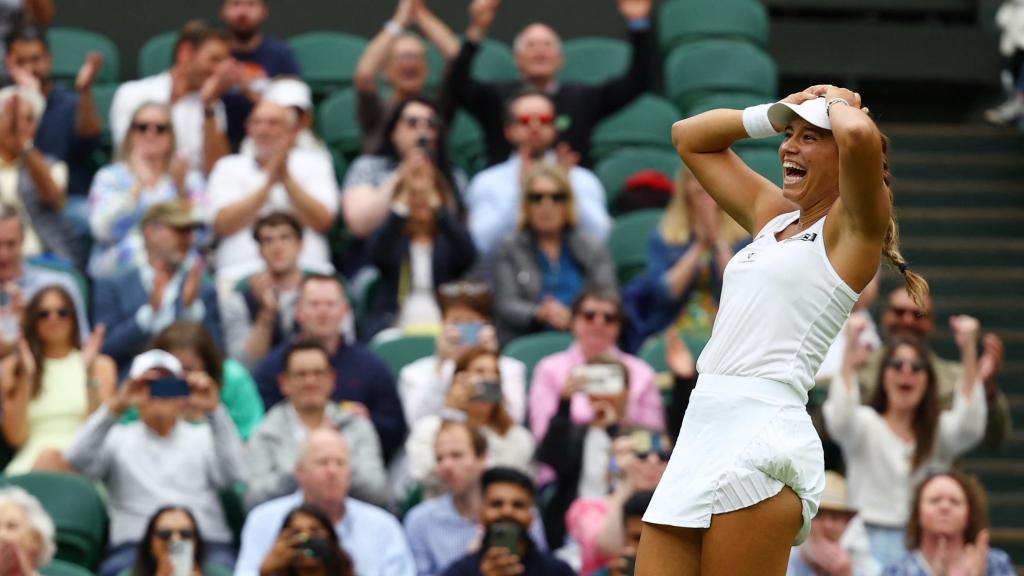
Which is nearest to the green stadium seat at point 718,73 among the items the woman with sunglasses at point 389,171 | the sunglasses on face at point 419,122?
the woman with sunglasses at point 389,171

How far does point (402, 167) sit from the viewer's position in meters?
8.43

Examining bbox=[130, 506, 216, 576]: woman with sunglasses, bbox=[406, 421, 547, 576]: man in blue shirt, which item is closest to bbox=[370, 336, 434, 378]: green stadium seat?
bbox=[406, 421, 547, 576]: man in blue shirt

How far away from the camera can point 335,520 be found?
6.74 m

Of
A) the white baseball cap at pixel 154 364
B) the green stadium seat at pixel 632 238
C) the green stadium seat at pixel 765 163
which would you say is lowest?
the white baseball cap at pixel 154 364

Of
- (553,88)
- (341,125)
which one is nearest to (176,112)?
(341,125)

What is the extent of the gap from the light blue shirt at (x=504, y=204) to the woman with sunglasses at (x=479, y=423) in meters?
1.27

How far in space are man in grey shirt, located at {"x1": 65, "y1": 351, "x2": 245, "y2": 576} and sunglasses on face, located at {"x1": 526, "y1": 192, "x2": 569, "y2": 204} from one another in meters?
1.85

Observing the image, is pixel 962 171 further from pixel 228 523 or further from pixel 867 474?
pixel 228 523

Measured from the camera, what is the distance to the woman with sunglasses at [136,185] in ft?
27.3

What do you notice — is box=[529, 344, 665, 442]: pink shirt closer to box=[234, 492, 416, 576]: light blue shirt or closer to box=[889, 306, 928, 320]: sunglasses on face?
box=[234, 492, 416, 576]: light blue shirt

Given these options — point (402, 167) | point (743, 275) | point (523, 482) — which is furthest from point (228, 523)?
point (743, 275)

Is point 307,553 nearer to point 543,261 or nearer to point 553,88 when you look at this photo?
point 543,261

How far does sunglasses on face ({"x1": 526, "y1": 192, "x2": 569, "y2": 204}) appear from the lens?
8258mm

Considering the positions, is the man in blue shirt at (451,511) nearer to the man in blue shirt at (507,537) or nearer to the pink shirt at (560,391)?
the man in blue shirt at (507,537)
